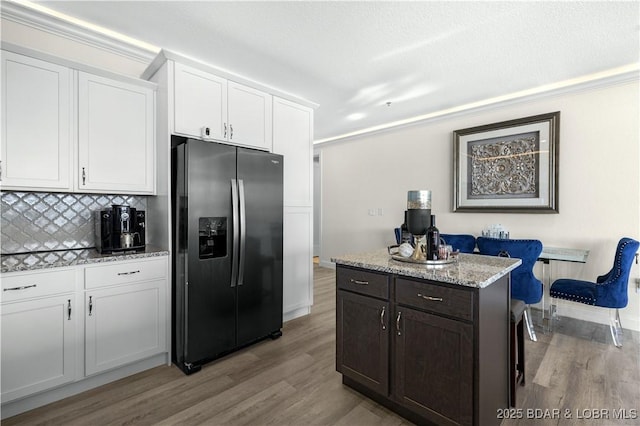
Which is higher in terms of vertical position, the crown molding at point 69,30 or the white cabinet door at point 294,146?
the crown molding at point 69,30

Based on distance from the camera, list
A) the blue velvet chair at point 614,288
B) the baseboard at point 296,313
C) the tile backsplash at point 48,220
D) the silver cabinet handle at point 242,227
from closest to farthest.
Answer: the tile backsplash at point 48,220, the silver cabinet handle at point 242,227, the blue velvet chair at point 614,288, the baseboard at point 296,313

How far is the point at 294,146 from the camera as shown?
3473 millimetres

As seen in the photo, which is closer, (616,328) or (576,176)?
(616,328)

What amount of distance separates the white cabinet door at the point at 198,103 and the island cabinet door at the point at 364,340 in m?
1.82

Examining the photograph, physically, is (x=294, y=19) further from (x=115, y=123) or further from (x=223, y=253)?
(x=223, y=253)

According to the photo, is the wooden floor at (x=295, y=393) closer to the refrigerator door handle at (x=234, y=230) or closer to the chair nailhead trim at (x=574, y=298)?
the chair nailhead trim at (x=574, y=298)

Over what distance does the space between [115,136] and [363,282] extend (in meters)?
2.27

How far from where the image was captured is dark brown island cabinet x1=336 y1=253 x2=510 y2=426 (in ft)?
5.07

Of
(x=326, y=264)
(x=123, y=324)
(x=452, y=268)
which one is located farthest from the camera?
(x=326, y=264)

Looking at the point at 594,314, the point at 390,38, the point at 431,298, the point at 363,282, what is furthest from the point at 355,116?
the point at 594,314

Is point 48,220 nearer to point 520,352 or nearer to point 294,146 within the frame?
point 294,146

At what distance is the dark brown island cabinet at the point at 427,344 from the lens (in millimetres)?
1546

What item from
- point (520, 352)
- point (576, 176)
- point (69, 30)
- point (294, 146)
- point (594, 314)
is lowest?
point (594, 314)

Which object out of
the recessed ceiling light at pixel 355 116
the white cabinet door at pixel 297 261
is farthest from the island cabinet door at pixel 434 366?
the recessed ceiling light at pixel 355 116
